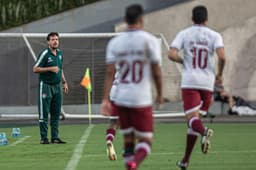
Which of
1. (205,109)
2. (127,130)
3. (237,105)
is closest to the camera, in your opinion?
(127,130)

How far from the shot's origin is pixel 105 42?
3083cm

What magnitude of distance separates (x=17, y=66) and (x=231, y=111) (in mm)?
7545

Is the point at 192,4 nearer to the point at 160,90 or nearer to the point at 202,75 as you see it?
the point at 202,75

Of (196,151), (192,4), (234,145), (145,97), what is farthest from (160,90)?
(192,4)

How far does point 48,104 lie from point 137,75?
8586 mm

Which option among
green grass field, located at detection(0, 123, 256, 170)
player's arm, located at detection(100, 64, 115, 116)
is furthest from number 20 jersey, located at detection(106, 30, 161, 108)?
green grass field, located at detection(0, 123, 256, 170)

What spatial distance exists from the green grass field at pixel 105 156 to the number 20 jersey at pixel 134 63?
9.34 feet

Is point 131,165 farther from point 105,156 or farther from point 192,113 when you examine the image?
point 105,156

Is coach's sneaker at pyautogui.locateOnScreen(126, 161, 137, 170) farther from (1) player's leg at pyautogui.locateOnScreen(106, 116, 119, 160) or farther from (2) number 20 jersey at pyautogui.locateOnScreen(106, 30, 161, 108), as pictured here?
(1) player's leg at pyautogui.locateOnScreen(106, 116, 119, 160)

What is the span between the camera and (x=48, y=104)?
723 inches

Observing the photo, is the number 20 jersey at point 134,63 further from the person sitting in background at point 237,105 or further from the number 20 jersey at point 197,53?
the person sitting in background at point 237,105

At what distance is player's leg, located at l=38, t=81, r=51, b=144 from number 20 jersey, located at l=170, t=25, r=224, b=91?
597 cm

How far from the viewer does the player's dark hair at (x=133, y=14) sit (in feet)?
32.7

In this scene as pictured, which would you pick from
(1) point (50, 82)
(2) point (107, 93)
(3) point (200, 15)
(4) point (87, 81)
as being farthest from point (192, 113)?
(4) point (87, 81)
